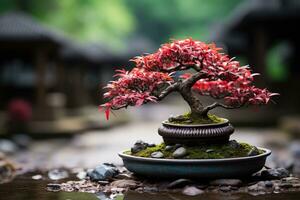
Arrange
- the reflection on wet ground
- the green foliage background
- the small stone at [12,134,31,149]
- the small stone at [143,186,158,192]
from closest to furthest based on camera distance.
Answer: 1. the reflection on wet ground
2. the small stone at [143,186,158,192]
3. the small stone at [12,134,31,149]
4. the green foliage background

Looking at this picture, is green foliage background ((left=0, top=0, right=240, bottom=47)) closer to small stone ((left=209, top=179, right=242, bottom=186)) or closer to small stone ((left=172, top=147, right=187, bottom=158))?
small stone ((left=172, top=147, right=187, bottom=158))

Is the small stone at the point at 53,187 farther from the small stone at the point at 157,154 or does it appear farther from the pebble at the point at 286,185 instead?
the pebble at the point at 286,185

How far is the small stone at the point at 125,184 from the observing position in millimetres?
7594

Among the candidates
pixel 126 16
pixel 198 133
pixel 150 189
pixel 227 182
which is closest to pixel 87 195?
pixel 150 189

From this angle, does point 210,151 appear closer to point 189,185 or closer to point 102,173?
point 189,185

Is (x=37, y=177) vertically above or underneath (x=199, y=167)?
underneath

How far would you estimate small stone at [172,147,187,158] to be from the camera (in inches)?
296

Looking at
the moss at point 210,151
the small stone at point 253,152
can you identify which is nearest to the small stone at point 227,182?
the moss at point 210,151

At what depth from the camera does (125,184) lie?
25.2ft

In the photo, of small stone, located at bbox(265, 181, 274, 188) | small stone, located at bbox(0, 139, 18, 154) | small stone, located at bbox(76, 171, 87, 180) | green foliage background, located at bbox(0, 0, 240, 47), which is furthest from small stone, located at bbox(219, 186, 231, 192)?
green foliage background, located at bbox(0, 0, 240, 47)

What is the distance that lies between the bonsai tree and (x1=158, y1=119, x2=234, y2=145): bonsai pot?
0.38 meters

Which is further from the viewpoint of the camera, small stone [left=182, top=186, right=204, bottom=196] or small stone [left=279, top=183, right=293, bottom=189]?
small stone [left=279, top=183, right=293, bottom=189]

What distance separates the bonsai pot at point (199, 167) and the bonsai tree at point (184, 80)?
2.59 ft

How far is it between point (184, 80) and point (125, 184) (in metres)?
1.56
